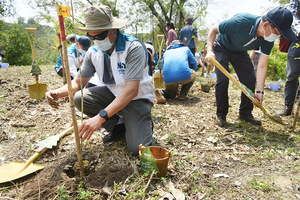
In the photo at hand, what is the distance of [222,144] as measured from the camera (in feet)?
8.71

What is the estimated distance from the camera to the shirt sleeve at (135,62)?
2096 mm

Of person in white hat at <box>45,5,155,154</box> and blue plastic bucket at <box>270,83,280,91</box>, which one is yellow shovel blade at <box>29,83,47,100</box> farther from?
blue plastic bucket at <box>270,83,280,91</box>

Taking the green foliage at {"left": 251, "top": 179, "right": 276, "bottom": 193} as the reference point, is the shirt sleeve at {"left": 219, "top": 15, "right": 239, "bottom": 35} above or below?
above

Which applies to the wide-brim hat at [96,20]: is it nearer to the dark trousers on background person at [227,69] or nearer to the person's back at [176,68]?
the dark trousers on background person at [227,69]

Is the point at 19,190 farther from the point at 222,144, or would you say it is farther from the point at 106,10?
the point at 222,144

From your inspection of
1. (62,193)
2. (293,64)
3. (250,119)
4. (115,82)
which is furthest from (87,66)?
(293,64)

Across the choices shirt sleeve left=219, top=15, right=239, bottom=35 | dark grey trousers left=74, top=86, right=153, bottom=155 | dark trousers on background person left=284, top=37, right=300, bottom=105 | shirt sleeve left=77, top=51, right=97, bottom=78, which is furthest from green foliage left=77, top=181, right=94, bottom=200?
dark trousers on background person left=284, top=37, right=300, bottom=105

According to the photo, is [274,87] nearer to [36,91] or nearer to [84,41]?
[84,41]

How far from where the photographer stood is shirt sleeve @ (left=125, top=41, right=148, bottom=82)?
210cm

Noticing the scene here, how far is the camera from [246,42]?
111 inches

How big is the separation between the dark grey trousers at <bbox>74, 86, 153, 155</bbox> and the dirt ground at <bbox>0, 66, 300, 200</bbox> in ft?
0.72

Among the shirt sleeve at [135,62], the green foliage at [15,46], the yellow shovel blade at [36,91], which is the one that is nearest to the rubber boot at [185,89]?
the shirt sleeve at [135,62]

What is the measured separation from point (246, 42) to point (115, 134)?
2359 mm

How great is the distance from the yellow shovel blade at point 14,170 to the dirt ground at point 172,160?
5 cm
